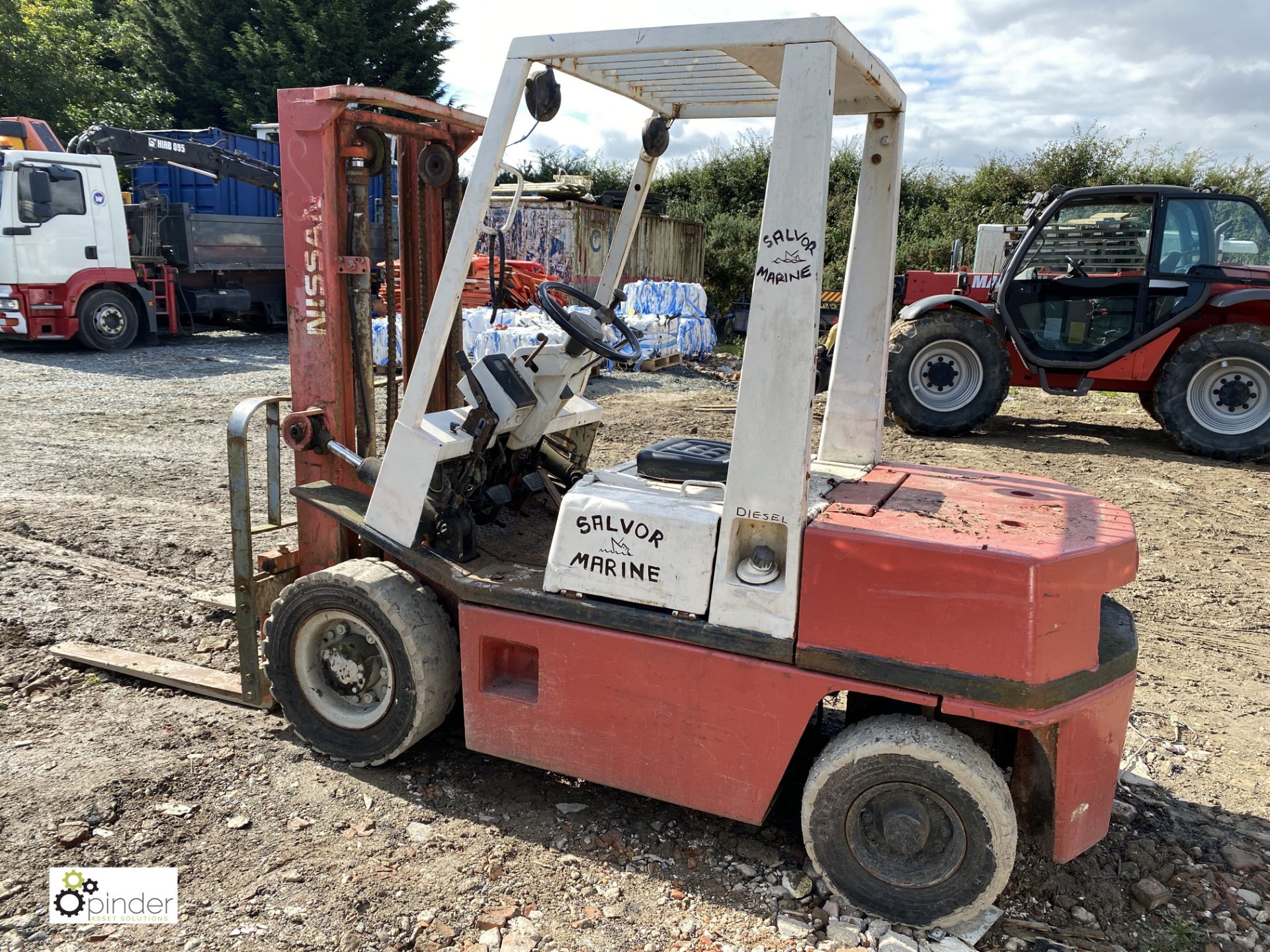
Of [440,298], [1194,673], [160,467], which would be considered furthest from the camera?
[160,467]

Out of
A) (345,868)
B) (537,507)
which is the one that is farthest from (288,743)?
(537,507)

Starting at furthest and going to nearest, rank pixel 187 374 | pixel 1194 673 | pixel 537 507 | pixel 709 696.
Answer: pixel 187 374 → pixel 1194 673 → pixel 537 507 → pixel 709 696

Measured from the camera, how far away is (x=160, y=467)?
25.0ft

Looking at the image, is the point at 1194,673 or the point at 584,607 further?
the point at 1194,673

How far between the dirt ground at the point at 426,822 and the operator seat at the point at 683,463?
1207 millimetres

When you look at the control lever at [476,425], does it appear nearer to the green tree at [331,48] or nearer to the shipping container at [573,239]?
the shipping container at [573,239]

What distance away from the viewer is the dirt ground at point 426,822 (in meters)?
2.71

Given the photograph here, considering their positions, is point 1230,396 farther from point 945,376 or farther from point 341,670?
point 341,670

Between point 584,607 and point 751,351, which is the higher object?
point 751,351

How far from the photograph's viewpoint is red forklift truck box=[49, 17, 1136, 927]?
8.39 ft

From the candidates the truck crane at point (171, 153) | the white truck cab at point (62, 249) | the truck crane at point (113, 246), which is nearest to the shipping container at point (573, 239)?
the truck crane at point (171, 153)

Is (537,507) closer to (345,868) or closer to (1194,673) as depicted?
(345,868)

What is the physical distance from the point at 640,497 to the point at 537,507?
1.11 m

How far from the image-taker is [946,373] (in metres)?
9.72
